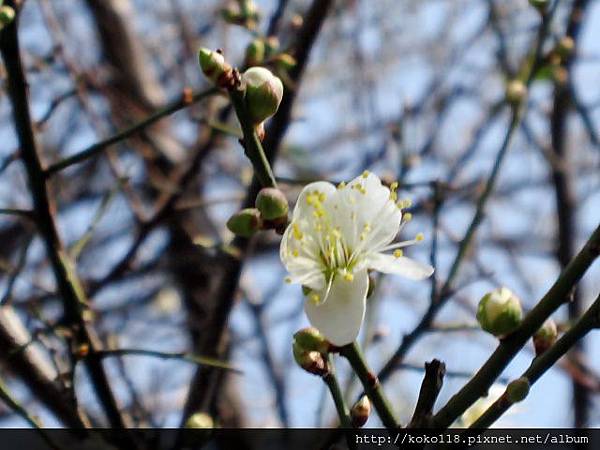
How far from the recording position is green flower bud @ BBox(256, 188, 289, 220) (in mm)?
846

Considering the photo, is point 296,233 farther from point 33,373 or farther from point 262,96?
point 33,373

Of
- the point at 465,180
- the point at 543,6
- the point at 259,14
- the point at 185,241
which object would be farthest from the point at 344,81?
the point at 543,6

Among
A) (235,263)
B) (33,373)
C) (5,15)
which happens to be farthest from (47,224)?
(235,263)

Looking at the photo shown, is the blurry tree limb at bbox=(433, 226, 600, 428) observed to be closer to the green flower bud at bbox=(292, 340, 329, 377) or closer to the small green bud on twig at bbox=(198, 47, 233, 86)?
the green flower bud at bbox=(292, 340, 329, 377)

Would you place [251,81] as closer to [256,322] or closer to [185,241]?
[256,322]

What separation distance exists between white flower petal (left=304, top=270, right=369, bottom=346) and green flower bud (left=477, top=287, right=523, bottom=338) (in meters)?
0.12

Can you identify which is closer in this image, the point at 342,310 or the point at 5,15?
the point at 342,310

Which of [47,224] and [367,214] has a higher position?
[47,224]

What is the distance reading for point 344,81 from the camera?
3.71m

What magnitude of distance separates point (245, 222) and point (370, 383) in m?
0.21

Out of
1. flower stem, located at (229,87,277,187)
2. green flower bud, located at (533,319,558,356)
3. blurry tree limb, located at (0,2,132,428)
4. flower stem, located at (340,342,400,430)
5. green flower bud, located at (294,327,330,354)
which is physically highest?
blurry tree limb, located at (0,2,132,428)

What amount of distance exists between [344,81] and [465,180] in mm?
879

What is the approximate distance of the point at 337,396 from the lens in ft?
3.00

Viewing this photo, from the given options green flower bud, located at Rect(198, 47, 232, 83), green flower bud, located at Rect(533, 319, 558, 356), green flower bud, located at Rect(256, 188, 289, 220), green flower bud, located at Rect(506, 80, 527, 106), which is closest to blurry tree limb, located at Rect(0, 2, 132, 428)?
green flower bud, located at Rect(198, 47, 232, 83)
